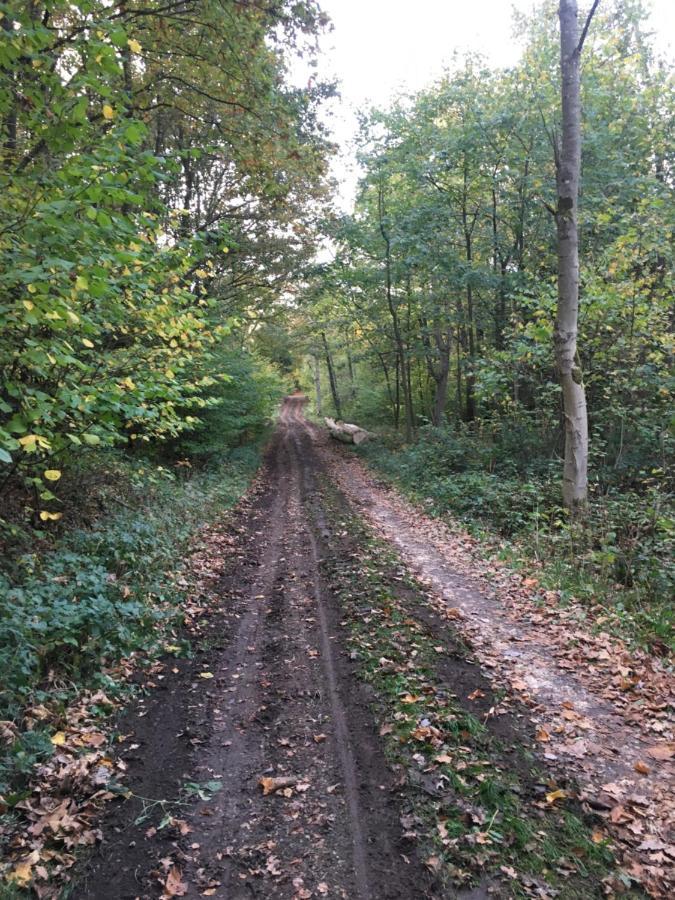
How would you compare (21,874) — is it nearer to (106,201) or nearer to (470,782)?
(470,782)

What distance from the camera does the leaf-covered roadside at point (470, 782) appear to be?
2.98 meters

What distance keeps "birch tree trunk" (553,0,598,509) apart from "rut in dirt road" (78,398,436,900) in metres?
5.56

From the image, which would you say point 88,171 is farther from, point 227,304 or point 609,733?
point 227,304

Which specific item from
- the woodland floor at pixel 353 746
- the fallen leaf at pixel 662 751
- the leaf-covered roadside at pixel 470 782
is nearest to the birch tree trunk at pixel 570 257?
the woodland floor at pixel 353 746

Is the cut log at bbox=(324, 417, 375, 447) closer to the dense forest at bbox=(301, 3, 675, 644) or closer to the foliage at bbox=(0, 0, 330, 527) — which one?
the dense forest at bbox=(301, 3, 675, 644)

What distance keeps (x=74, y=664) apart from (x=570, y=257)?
953cm

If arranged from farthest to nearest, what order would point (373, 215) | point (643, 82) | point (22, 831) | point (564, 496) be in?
point (373, 215), point (643, 82), point (564, 496), point (22, 831)

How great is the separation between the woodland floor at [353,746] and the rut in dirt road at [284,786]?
1cm

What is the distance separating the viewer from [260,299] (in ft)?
63.5

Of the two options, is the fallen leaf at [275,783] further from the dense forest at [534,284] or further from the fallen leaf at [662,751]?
the dense forest at [534,284]

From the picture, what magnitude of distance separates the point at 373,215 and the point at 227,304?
26.1 feet

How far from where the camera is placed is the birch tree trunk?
26.7 ft

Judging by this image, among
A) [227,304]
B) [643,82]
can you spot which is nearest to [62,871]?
[227,304]

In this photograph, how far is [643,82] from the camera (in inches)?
661
